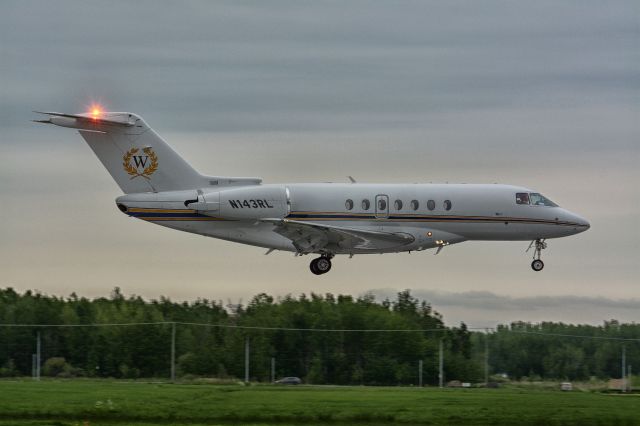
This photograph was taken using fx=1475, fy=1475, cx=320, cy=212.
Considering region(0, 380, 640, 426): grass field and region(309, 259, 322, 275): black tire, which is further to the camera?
region(309, 259, 322, 275): black tire

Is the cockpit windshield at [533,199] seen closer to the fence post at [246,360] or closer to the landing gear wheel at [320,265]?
the landing gear wheel at [320,265]

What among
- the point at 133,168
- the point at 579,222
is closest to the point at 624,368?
the point at 579,222

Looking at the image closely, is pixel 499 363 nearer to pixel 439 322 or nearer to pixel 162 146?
pixel 439 322

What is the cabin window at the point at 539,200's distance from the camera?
66.4 m

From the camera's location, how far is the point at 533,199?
6638 centimetres

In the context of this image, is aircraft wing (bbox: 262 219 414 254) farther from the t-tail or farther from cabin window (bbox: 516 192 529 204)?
cabin window (bbox: 516 192 529 204)

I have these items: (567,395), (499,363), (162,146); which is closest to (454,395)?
(567,395)

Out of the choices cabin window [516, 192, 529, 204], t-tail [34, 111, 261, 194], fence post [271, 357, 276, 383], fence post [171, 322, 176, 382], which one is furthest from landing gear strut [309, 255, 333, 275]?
cabin window [516, 192, 529, 204]

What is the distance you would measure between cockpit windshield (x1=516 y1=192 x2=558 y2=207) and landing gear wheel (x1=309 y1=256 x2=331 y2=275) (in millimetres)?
8972

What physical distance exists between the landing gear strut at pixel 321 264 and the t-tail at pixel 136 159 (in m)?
4.36

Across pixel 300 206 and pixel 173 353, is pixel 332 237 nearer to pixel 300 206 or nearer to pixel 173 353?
pixel 300 206

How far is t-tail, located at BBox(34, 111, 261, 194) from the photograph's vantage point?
6519cm

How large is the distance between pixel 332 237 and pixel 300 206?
202cm

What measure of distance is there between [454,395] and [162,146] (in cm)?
2303
